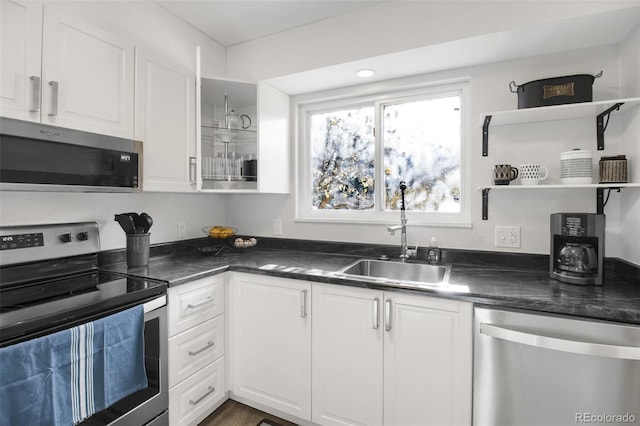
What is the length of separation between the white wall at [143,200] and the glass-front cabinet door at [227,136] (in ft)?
0.89

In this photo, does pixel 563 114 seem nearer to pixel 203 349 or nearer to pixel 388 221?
pixel 388 221

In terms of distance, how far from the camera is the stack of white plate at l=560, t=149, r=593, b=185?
5.10 feet

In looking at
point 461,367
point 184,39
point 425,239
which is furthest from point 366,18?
point 461,367

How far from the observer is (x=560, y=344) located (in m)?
1.20

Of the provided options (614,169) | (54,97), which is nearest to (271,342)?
(54,97)

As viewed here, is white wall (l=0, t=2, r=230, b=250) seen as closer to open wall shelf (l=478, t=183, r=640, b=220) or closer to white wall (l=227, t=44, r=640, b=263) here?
white wall (l=227, t=44, r=640, b=263)

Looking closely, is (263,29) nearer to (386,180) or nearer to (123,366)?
(386,180)

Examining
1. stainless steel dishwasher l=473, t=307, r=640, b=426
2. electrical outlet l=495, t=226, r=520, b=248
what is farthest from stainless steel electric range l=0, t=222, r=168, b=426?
electrical outlet l=495, t=226, r=520, b=248

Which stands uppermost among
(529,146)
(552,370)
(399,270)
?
(529,146)

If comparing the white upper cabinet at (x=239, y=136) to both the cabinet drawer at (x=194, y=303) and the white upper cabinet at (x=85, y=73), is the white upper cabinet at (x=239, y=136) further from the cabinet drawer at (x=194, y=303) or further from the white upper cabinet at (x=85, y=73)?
the cabinet drawer at (x=194, y=303)

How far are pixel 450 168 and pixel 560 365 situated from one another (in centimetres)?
127

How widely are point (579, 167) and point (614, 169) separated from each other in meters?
0.13

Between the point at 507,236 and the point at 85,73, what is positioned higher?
the point at 85,73
